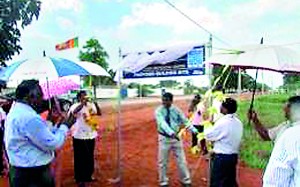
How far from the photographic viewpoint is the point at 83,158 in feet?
30.7

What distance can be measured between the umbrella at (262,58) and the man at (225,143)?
0.53m

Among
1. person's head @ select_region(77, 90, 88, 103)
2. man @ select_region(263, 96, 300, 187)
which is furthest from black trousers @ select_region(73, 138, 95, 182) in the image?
man @ select_region(263, 96, 300, 187)

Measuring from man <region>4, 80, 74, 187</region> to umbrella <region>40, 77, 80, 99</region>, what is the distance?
8.28ft

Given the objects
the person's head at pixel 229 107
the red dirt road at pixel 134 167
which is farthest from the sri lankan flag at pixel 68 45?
the person's head at pixel 229 107

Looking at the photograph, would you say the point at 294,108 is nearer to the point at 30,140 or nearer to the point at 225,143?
the point at 30,140

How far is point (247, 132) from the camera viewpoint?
14938mm

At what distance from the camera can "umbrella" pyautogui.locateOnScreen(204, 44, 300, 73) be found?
6582 millimetres

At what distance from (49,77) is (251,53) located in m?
2.90

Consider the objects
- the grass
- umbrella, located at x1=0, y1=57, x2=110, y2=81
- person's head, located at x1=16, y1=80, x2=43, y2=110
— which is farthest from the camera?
the grass

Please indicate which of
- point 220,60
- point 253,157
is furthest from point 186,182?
point 253,157

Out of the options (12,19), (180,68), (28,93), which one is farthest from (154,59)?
(28,93)

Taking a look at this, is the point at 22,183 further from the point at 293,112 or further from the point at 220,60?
the point at 220,60

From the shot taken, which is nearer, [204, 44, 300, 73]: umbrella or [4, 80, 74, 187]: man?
[4, 80, 74, 187]: man

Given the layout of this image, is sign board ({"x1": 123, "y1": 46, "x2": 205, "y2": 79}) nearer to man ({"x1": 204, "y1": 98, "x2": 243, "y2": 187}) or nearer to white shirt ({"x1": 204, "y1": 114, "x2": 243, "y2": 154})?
man ({"x1": 204, "y1": 98, "x2": 243, "y2": 187})
